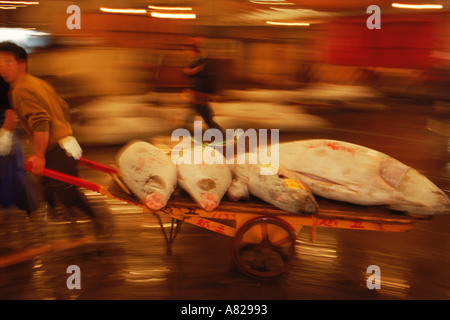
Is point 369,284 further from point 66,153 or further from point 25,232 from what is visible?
point 25,232

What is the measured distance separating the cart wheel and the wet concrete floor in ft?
0.50

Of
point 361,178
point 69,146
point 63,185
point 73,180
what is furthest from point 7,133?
point 361,178

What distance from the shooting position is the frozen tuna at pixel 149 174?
2.50 m

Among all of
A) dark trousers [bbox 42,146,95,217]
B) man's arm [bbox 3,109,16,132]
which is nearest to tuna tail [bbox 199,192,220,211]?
dark trousers [bbox 42,146,95,217]

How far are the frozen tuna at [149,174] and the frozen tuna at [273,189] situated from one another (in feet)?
1.37

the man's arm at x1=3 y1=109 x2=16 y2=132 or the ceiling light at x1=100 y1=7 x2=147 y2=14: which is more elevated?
the ceiling light at x1=100 y1=7 x2=147 y2=14

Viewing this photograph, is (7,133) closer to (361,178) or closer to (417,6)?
(361,178)

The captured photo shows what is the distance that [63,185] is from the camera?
3156 mm

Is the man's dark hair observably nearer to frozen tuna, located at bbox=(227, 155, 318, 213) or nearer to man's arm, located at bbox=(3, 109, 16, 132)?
man's arm, located at bbox=(3, 109, 16, 132)

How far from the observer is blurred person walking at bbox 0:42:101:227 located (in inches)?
111

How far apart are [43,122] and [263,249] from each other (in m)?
1.75

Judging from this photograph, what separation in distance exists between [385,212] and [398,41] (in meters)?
7.82

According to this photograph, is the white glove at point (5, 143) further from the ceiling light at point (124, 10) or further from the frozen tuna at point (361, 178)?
the ceiling light at point (124, 10)

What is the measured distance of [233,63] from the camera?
34.8 ft
